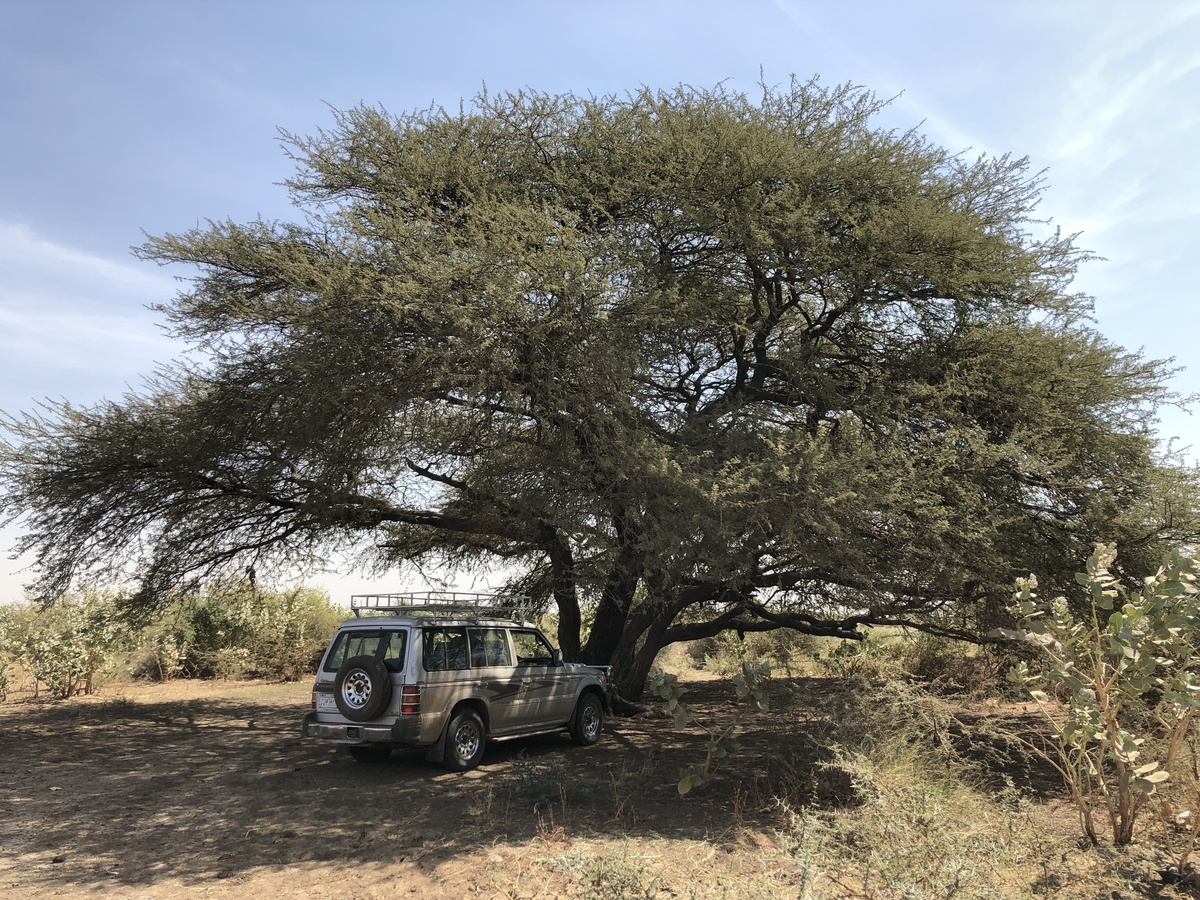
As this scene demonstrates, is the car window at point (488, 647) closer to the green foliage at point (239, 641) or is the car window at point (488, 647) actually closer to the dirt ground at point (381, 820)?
the dirt ground at point (381, 820)

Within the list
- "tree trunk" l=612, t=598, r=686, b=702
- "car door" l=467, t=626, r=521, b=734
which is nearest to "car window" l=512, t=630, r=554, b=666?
"car door" l=467, t=626, r=521, b=734

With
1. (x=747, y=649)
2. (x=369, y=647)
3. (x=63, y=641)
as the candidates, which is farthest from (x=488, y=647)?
(x=747, y=649)

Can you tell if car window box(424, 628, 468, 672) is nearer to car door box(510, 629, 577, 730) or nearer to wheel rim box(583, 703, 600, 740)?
car door box(510, 629, 577, 730)

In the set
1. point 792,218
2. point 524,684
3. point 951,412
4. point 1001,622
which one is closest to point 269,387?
point 524,684

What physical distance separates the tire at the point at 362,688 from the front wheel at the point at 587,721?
344 centimetres

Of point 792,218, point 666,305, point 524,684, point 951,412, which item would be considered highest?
point 792,218

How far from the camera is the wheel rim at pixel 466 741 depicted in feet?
32.9

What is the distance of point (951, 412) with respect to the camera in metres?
11.2

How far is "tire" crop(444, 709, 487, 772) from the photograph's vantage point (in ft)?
32.4

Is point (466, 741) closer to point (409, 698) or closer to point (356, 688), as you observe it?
point (409, 698)

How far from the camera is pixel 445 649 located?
399 inches

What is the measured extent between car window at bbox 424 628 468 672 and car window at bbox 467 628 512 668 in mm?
165

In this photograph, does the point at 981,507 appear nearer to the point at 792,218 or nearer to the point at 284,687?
the point at 792,218

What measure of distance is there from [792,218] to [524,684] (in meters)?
7.10
